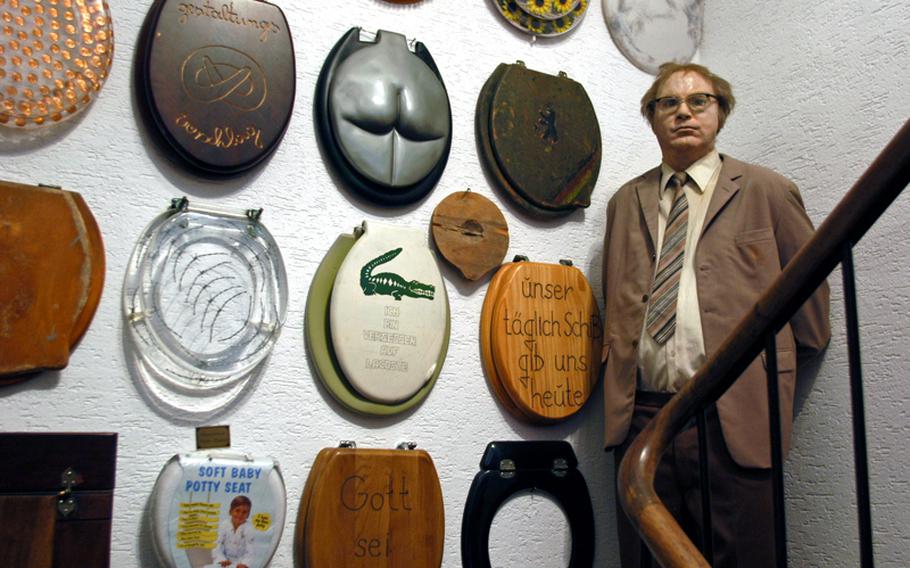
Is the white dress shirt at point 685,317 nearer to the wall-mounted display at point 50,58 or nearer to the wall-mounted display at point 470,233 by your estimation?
the wall-mounted display at point 470,233

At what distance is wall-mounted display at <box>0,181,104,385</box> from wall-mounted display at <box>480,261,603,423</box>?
3.23 ft

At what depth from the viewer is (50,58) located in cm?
170

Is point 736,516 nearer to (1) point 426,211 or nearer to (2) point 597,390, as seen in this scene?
(2) point 597,390

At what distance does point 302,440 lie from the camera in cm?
192

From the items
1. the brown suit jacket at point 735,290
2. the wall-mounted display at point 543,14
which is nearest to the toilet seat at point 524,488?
the brown suit jacket at point 735,290

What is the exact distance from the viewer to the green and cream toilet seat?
1950mm

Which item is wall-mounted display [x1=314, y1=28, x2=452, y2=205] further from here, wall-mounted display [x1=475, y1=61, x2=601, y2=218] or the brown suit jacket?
the brown suit jacket

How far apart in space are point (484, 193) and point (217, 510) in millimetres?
1086

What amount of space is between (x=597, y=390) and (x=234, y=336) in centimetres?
106

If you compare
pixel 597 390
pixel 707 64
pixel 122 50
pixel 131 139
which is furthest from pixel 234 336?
pixel 707 64

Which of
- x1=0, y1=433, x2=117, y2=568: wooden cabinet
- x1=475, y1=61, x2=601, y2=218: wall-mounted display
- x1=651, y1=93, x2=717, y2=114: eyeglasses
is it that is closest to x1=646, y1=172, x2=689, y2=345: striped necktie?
x1=651, y1=93, x2=717, y2=114: eyeglasses

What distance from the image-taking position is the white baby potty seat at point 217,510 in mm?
1680

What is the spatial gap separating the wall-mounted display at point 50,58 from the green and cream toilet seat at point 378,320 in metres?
0.65

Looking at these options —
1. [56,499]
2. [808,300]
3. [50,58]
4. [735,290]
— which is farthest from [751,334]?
[50,58]
